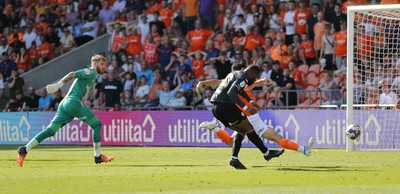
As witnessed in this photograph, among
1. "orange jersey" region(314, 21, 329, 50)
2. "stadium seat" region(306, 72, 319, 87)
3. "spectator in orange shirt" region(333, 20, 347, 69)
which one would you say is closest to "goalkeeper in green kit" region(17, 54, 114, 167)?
"stadium seat" region(306, 72, 319, 87)

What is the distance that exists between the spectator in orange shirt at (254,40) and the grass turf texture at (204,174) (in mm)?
7869

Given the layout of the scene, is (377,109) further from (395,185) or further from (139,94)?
(395,185)

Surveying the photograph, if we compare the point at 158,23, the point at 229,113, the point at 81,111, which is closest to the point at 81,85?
the point at 81,111

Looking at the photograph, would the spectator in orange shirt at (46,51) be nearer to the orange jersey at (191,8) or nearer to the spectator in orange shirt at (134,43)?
the spectator in orange shirt at (134,43)

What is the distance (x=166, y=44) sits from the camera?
105ft

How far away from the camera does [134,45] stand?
33188 mm

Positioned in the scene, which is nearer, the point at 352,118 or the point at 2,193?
the point at 2,193

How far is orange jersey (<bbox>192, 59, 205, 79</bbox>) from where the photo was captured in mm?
30406

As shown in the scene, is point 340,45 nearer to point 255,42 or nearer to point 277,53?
point 277,53

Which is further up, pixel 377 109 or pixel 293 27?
pixel 293 27

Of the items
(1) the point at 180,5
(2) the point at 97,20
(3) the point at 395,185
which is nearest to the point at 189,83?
(1) the point at 180,5

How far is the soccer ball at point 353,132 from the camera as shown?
22469 millimetres

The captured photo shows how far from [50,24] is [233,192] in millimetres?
25052

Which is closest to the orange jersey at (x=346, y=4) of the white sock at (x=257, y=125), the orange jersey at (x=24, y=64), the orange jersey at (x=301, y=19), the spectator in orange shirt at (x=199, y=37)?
the orange jersey at (x=301, y=19)
